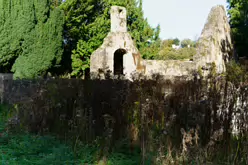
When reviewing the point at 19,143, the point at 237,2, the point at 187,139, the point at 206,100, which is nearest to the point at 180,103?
the point at 206,100

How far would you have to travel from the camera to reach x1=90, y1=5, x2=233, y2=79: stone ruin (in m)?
9.48

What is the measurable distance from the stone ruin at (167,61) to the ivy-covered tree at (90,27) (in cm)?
654

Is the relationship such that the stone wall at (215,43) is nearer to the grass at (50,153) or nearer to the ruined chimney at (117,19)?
the ruined chimney at (117,19)

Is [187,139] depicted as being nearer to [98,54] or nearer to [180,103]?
[180,103]

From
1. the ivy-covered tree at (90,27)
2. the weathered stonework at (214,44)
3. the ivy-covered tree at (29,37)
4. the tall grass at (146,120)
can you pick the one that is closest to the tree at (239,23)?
the ivy-covered tree at (90,27)

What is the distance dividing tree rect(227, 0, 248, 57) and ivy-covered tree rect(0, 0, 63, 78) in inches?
403

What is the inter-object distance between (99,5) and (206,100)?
69.3 ft

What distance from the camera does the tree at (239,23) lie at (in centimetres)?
1859

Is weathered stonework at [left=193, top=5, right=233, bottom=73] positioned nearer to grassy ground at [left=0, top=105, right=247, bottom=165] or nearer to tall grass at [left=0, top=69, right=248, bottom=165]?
tall grass at [left=0, top=69, right=248, bottom=165]

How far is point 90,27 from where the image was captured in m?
22.2

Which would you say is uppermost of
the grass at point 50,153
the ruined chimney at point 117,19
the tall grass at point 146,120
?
the ruined chimney at point 117,19

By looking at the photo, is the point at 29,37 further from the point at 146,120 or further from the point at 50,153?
the point at 146,120

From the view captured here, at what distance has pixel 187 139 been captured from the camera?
2.85 meters

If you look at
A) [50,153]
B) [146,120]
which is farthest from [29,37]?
[146,120]
